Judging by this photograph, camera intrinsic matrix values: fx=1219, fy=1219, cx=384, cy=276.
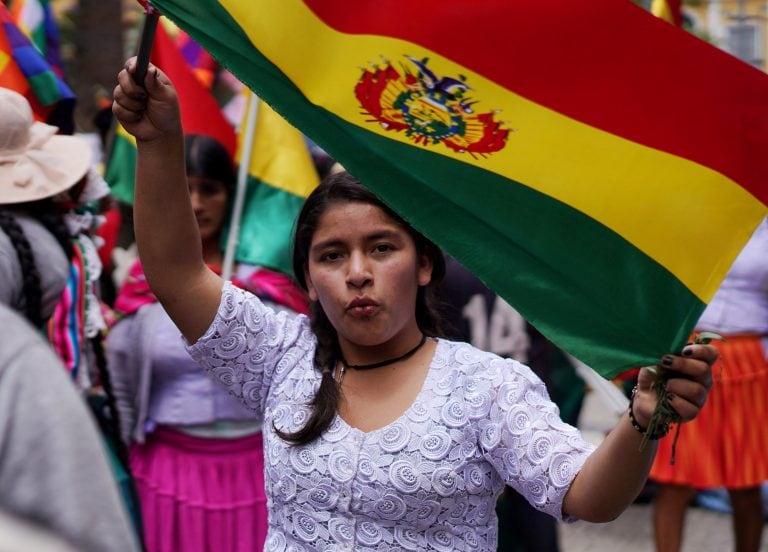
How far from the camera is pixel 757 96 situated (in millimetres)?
2307

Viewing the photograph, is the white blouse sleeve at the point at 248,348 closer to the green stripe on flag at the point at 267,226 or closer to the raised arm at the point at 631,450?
the raised arm at the point at 631,450

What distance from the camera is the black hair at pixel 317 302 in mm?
2383

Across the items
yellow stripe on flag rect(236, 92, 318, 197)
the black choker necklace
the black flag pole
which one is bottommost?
yellow stripe on flag rect(236, 92, 318, 197)

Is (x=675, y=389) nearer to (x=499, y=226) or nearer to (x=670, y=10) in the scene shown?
(x=499, y=226)

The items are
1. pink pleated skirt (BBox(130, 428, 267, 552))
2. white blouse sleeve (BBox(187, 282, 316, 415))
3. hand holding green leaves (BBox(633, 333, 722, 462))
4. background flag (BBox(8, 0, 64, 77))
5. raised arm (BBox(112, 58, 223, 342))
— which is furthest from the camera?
background flag (BBox(8, 0, 64, 77))

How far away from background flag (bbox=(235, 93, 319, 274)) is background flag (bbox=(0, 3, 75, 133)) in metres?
0.94

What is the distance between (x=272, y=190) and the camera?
4.62 meters

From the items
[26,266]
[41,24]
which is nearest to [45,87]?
[26,266]

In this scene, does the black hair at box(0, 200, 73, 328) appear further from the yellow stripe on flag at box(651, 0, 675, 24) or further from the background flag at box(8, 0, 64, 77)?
the yellow stripe on flag at box(651, 0, 675, 24)

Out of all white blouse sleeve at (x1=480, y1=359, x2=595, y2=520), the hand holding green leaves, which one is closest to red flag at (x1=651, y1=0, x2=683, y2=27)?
white blouse sleeve at (x1=480, y1=359, x2=595, y2=520)

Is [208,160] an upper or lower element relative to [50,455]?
lower

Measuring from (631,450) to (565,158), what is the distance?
1.96ft

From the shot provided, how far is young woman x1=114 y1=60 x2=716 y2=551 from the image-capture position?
2277 millimetres

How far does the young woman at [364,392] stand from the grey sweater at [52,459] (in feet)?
3.57
